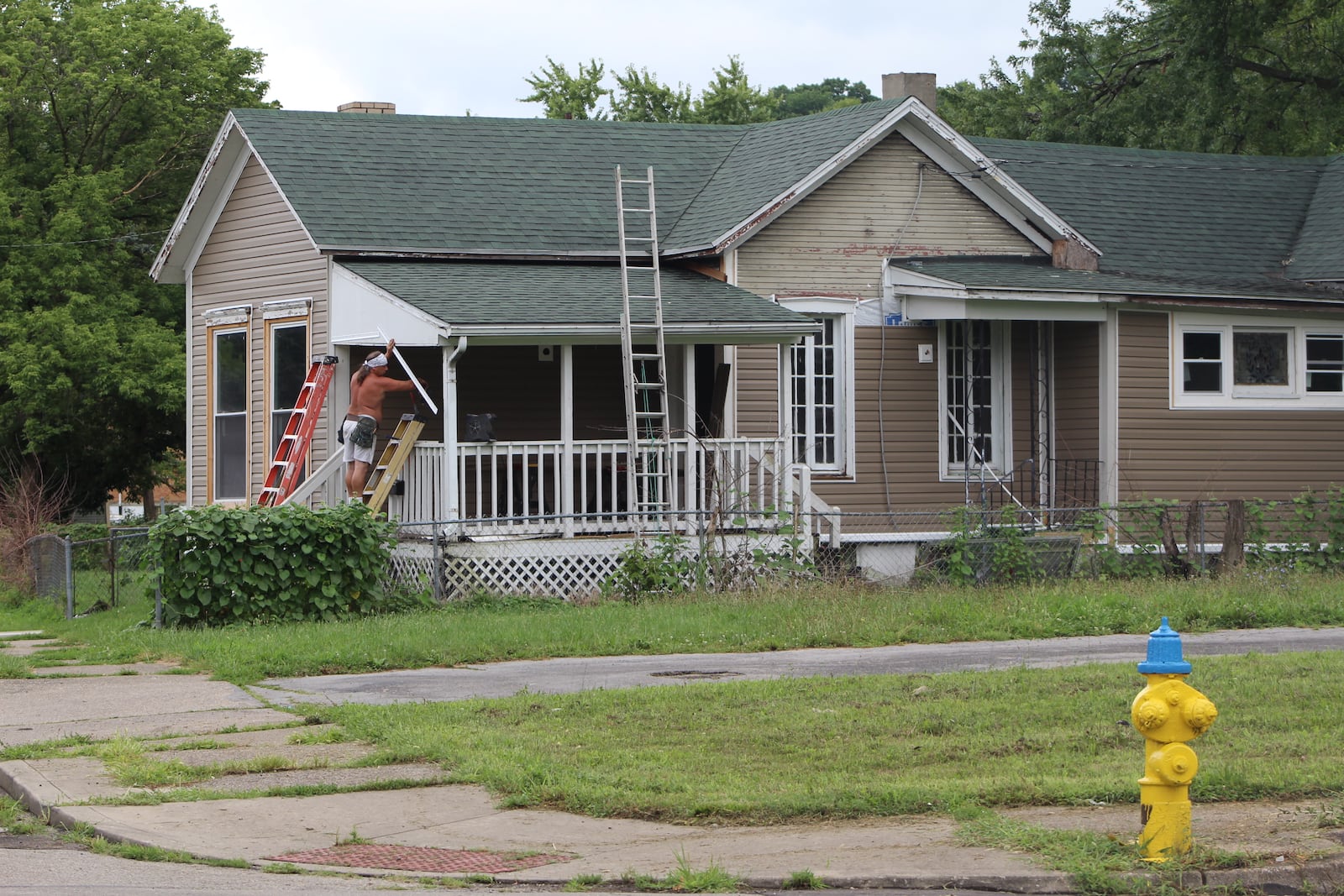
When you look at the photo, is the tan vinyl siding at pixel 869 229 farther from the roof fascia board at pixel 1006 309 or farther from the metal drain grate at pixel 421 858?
the metal drain grate at pixel 421 858

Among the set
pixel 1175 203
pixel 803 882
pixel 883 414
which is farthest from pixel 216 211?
pixel 803 882

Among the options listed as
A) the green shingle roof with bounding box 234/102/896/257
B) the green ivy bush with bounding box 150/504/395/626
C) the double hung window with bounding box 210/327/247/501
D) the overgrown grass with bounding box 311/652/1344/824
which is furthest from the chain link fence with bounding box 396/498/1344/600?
the overgrown grass with bounding box 311/652/1344/824

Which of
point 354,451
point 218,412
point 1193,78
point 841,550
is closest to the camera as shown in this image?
point 354,451

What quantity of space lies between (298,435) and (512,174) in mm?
4667

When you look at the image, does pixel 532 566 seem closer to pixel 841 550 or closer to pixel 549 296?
pixel 549 296

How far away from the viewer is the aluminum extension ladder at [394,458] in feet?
56.2

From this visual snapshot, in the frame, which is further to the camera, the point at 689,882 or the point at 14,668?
the point at 14,668

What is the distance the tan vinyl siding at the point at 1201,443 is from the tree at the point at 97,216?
62.9 feet

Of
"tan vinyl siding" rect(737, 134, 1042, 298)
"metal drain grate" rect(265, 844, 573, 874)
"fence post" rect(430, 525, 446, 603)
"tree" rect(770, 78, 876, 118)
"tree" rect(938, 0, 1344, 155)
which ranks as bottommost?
"metal drain grate" rect(265, 844, 573, 874)

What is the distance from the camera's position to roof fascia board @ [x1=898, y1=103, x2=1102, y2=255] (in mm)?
19734

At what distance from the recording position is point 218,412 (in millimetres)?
21125

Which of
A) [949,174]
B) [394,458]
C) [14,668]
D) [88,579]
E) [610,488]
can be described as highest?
[949,174]

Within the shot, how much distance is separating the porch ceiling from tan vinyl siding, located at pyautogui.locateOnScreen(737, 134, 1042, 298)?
0.85 meters

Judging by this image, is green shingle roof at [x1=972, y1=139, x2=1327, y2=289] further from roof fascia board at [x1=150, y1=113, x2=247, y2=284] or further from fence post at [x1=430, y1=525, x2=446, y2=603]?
roof fascia board at [x1=150, y1=113, x2=247, y2=284]
